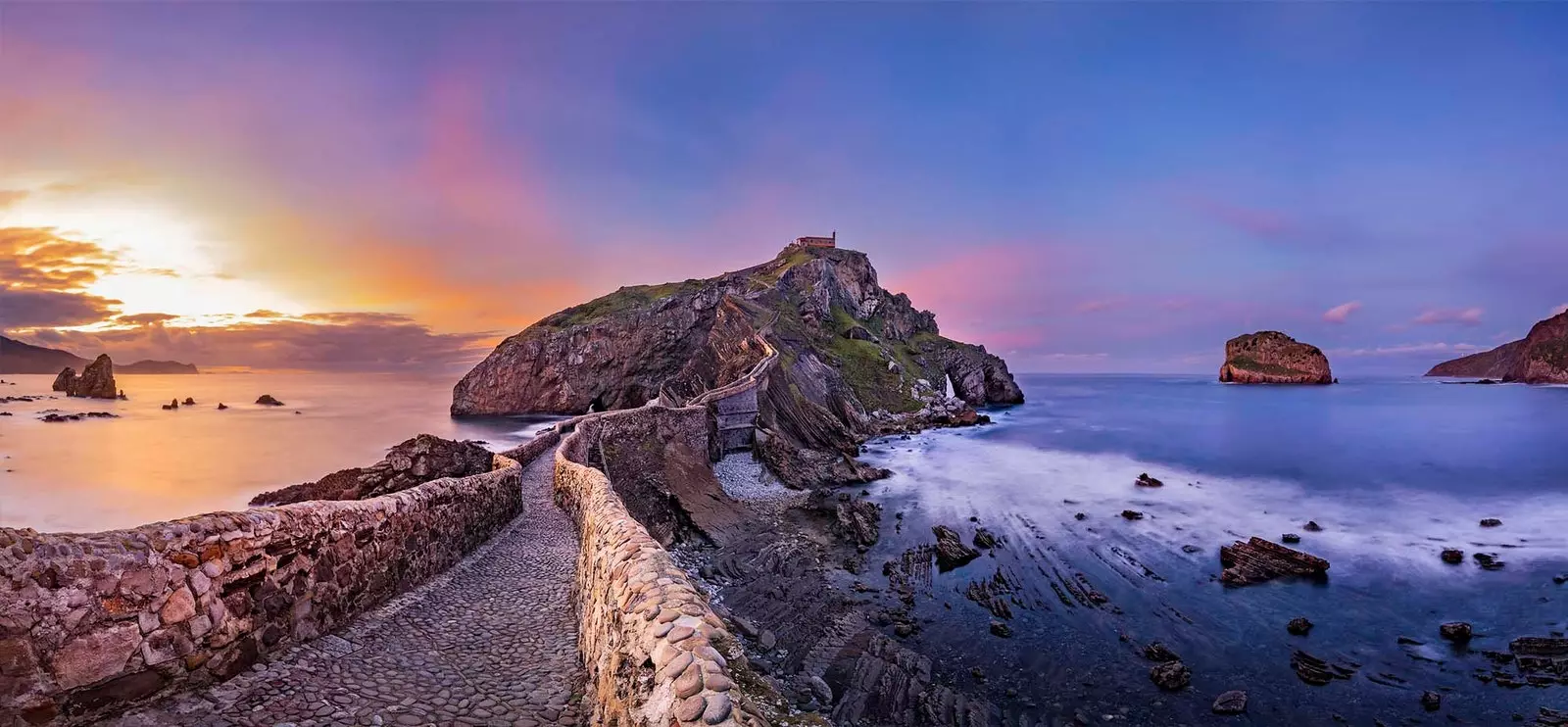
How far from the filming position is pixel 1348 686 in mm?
13398

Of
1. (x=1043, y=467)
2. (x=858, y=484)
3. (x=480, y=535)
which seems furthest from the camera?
(x=1043, y=467)

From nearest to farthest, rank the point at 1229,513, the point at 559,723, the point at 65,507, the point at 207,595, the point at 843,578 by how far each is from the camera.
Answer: the point at 207,595 → the point at 559,723 → the point at 843,578 → the point at 65,507 → the point at 1229,513

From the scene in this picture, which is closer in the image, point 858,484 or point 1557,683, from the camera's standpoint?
point 1557,683

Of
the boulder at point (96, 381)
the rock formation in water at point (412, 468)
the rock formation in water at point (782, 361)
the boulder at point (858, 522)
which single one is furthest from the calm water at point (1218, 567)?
the boulder at point (96, 381)

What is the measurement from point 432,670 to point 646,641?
154 inches

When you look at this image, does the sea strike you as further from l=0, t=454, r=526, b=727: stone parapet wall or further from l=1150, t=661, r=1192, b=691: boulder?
l=0, t=454, r=526, b=727: stone parapet wall

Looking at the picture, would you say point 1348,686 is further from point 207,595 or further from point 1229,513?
point 207,595

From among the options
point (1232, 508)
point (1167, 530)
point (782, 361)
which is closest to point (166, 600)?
point (1167, 530)

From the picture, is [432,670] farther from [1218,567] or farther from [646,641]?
[1218,567]

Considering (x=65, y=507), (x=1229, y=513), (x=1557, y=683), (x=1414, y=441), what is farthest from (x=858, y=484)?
(x=1414, y=441)

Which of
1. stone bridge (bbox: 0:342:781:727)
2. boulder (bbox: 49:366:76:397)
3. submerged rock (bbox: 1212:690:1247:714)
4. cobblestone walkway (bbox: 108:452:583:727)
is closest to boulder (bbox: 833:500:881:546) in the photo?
submerged rock (bbox: 1212:690:1247:714)

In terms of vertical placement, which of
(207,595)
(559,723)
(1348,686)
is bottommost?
(1348,686)

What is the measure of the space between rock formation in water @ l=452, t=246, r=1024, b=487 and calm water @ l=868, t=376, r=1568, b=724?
6860 millimetres

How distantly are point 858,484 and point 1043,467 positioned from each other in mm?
15013
